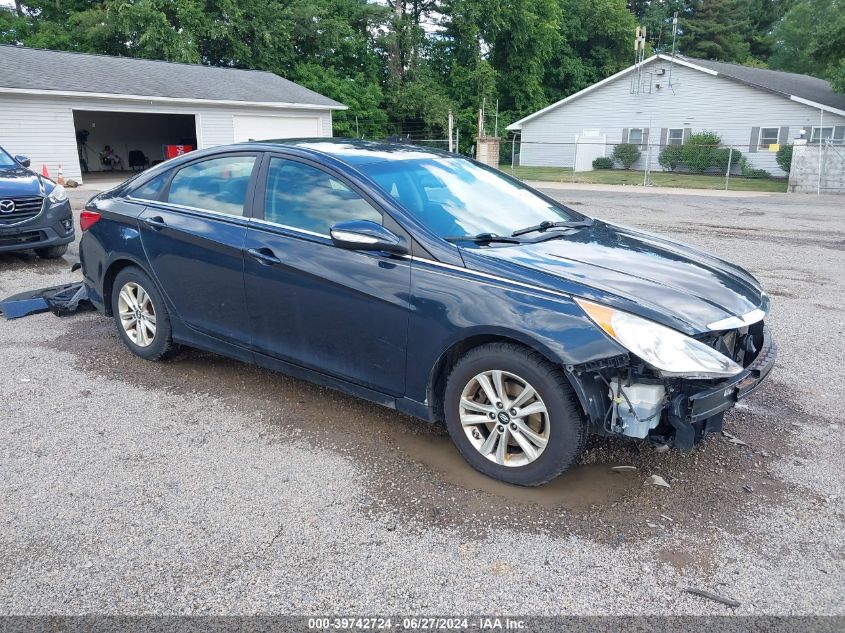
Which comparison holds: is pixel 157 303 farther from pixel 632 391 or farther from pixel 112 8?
pixel 112 8

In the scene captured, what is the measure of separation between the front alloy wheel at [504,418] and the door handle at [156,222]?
102 inches

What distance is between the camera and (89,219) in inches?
211

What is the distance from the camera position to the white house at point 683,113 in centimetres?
Answer: 3117

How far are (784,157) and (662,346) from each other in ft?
102

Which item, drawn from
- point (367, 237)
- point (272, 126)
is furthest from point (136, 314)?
point (272, 126)

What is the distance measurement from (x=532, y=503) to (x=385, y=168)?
6.84ft

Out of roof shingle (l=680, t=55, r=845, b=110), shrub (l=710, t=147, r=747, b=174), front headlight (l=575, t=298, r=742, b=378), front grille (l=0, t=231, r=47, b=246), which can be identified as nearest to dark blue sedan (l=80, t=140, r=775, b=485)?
front headlight (l=575, t=298, r=742, b=378)

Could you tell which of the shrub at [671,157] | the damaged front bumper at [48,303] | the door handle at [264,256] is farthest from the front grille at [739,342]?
the shrub at [671,157]

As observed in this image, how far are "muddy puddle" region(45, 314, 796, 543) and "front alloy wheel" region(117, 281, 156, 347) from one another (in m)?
0.35

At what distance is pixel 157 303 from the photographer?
4.91m

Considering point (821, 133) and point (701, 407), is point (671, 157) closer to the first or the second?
point (821, 133)

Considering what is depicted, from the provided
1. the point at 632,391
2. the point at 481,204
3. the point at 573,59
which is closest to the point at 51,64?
the point at 481,204

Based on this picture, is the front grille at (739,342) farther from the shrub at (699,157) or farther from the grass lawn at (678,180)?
the shrub at (699,157)

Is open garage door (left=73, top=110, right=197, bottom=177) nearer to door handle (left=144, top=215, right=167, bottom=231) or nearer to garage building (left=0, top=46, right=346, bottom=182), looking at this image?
garage building (left=0, top=46, right=346, bottom=182)
